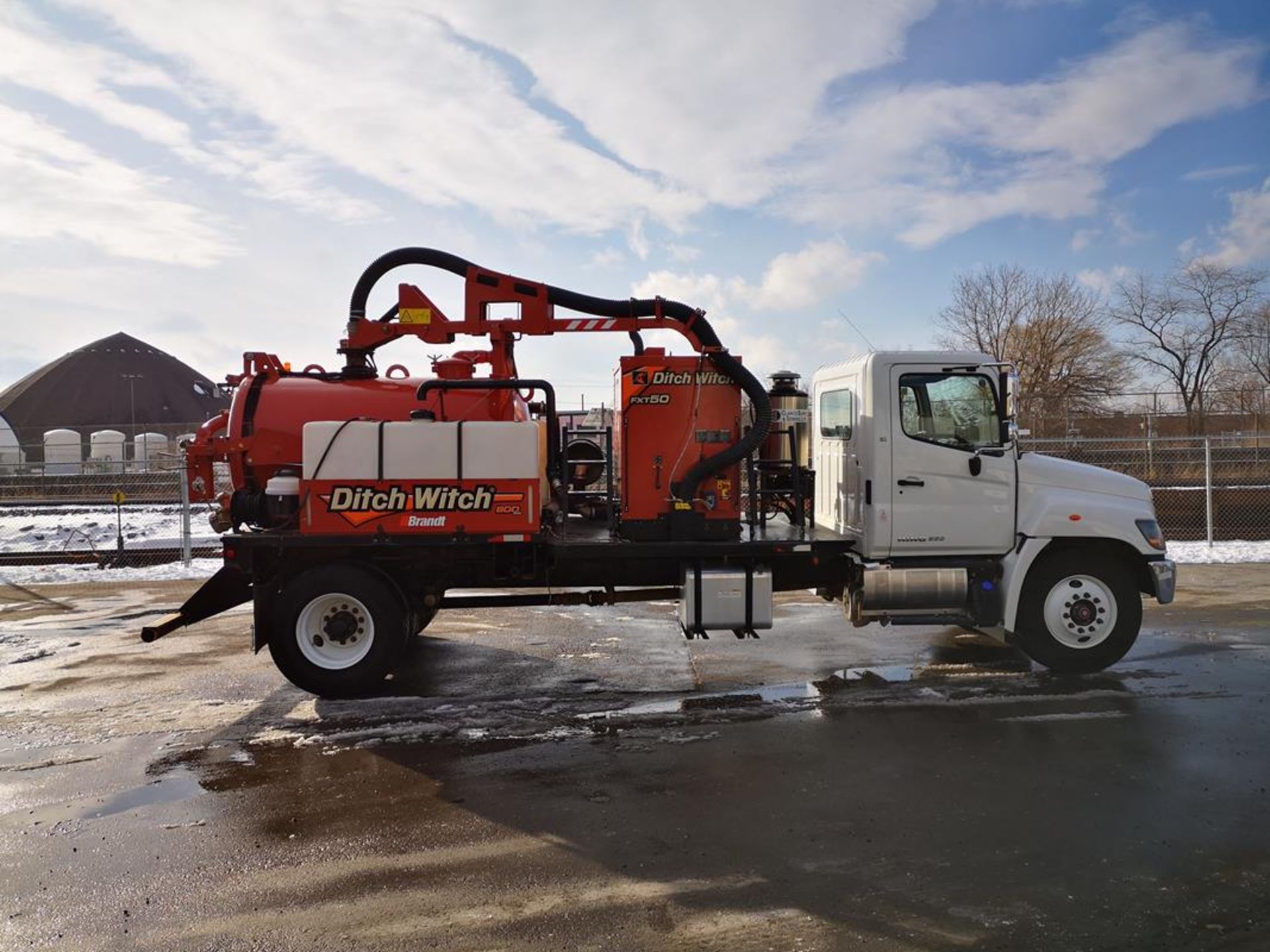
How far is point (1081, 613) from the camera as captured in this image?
745 cm

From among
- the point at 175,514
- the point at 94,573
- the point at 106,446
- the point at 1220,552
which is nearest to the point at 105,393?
the point at 106,446

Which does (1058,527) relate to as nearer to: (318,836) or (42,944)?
(318,836)

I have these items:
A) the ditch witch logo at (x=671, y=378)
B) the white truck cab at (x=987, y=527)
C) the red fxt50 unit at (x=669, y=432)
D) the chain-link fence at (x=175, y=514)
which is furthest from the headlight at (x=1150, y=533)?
the chain-link fence at (x=175, y=514)

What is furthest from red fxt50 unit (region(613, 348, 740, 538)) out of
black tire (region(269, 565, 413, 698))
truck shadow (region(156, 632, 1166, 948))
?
black tire (region(269, 565, 413, 698))

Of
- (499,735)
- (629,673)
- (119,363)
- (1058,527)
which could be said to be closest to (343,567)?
(499,735)

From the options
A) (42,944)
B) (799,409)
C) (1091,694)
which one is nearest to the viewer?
(42,944)

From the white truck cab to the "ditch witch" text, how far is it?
353 cm

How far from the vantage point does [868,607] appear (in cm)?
760

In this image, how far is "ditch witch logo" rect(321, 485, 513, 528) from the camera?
698cm

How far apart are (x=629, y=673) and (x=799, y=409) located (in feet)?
9.66

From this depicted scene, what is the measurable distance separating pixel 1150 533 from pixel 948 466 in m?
1.89

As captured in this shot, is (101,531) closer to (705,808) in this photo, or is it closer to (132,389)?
(705,808)

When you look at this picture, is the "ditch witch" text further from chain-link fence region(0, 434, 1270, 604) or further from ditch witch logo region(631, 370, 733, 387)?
chain-link fence region(0, 434, 1270, 604)

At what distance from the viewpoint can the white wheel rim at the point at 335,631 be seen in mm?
7082
